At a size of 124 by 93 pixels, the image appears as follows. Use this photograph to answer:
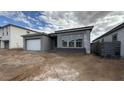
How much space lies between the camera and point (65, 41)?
9.20m

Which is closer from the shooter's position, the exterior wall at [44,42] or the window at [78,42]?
the window at [78,42]

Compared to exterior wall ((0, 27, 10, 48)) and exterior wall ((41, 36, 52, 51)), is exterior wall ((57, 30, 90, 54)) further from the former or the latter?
exterior wall ((0, 27, 10, 48))

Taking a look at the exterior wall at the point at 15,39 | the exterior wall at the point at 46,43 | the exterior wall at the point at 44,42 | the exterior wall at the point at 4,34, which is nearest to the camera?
the exterior wall at the point at 44,42

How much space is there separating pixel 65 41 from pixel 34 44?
3.47 meters

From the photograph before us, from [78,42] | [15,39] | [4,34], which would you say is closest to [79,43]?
[78,42]

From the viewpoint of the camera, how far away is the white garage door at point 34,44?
1009 cm

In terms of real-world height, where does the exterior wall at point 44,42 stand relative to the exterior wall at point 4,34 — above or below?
below

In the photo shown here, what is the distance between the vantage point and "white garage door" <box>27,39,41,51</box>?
33.1 ft

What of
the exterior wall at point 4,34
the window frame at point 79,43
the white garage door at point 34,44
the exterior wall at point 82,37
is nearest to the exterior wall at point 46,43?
the white garage door at point 34,44

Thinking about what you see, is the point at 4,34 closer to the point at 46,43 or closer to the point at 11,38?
the point at 11,38

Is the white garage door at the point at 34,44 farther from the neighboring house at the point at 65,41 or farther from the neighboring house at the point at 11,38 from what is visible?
the neighboring house at the point at 11,38
